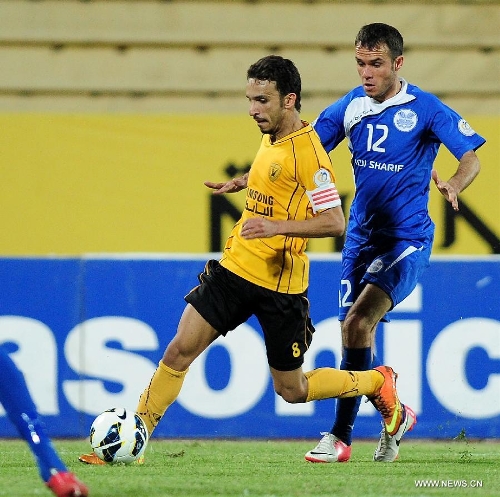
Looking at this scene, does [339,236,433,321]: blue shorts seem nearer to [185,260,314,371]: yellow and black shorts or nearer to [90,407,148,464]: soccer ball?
[185,260,314,371]: yellow and black shorts

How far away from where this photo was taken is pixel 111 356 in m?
7.34

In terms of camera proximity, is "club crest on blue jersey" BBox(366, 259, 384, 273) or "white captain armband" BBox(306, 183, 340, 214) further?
"club crest on blue jersey" BBox(366, 259, 384, 273)

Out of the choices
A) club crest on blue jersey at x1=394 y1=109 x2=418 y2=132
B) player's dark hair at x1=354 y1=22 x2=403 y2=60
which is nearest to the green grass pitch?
club crest on blue jersey at x1=394 y1=109 x2=418 y2=132

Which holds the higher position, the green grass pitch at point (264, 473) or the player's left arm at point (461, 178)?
the player's left arm at point (461, 178)

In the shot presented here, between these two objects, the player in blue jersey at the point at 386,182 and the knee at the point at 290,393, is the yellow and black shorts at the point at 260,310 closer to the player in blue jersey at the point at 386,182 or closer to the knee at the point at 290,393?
the knee at the point at 290,393

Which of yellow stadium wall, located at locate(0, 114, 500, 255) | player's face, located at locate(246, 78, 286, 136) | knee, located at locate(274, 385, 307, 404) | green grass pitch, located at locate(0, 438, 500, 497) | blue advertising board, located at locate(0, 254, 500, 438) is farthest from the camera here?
yellow stadium wall, located at locate(0, 114, 500, 255)

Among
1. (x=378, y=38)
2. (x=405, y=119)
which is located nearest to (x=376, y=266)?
(x=405, y=119)

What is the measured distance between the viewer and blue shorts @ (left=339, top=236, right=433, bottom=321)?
5.79m

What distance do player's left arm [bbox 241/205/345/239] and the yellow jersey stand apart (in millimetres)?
73

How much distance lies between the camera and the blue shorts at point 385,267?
19.0 feet

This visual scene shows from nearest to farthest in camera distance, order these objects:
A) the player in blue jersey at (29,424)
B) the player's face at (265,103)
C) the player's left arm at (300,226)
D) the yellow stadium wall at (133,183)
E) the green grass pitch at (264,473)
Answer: the player in blue jersey at (29,424) → the green grass pitch at (264,473) → the player's left arm at (300,226) → the player's face at (265,103) → the yellow stadium wall at (133,183)

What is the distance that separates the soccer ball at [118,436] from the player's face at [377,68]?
1.95 metres

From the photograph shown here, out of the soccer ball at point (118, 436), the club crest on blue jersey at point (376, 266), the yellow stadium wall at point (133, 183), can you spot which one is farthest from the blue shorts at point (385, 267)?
the yellow stadium wall at point (133, 183)

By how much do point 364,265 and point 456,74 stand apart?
4459 millimetres
